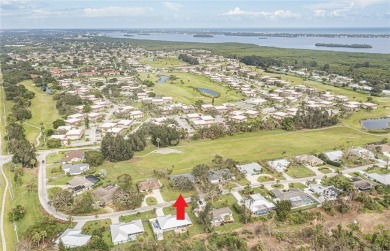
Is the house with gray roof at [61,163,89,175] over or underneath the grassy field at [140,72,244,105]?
underneath

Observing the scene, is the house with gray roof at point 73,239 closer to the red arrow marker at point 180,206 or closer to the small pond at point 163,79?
the red arrow marker at point 180,206

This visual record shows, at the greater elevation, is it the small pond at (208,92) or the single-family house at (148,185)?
the small pond at (208,92)

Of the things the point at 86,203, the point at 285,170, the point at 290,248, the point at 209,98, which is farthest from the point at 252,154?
the point at 209,98

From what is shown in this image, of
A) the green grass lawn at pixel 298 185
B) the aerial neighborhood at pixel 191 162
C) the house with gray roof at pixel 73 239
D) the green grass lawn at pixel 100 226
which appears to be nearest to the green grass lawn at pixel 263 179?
the aerial neighborhood at pixel 191 162

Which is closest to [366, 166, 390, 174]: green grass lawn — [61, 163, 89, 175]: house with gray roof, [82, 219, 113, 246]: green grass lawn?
[82, 219, 113, 246]: green grass lawn

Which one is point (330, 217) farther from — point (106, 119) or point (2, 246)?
point (106, 119)

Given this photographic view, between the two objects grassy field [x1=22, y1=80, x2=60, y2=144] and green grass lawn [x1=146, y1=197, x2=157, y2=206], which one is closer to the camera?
green grass lawn [x1=146, y1=197, x2=157, y2=206]

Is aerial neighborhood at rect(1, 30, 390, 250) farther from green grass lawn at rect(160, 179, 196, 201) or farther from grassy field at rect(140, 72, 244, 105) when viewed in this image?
grassy field at rect(140, 72, 244, 105)
